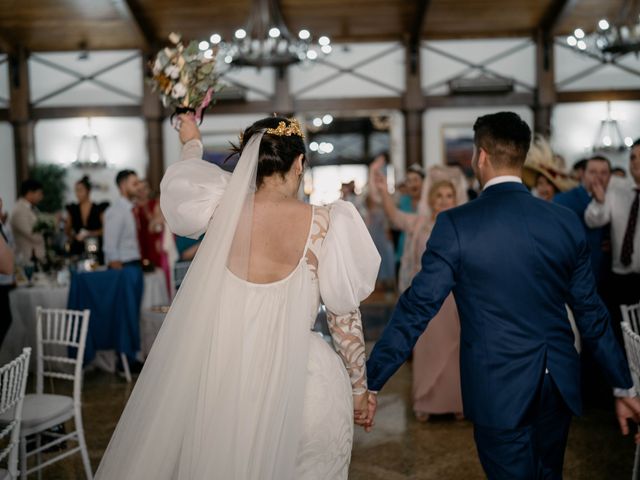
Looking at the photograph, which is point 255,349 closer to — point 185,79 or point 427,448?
point 185,79

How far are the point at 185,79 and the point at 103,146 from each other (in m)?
9.62

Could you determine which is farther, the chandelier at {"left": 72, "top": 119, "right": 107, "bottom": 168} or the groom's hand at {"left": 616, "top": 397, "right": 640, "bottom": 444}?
the chandelier at {"left": 72, "top": 119, "right": 107, "bottom": 168}

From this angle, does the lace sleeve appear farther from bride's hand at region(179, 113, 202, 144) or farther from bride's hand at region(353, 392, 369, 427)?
bride's hand at region(179, 113, 202, 144)

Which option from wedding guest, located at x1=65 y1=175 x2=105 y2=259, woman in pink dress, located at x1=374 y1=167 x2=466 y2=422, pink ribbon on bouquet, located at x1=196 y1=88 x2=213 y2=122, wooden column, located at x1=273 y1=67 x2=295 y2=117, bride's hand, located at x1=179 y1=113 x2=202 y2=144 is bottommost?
woman in pink dress, located at x1=374 y1=167 x2=466 y2=422

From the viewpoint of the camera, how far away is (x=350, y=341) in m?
2.12

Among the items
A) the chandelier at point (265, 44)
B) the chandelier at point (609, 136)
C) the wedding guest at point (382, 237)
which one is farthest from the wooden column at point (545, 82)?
the chandelier at point (265, 44)

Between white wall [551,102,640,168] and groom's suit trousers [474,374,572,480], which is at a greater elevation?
white wall [551,102,640,168]

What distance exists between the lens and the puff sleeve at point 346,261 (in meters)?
2.03

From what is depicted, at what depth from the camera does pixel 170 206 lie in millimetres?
2135

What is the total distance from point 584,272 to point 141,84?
413 inches

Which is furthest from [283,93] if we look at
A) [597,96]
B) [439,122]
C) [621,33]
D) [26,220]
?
[26,220]

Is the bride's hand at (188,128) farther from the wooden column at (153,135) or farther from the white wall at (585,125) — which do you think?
the white wall at (585,125)

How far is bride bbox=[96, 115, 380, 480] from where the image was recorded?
193 centimetres

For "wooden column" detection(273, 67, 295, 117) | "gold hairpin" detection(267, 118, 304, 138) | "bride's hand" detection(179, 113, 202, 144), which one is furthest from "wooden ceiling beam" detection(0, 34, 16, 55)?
"gold hairpin" detection(267, 118, 304, 138)
